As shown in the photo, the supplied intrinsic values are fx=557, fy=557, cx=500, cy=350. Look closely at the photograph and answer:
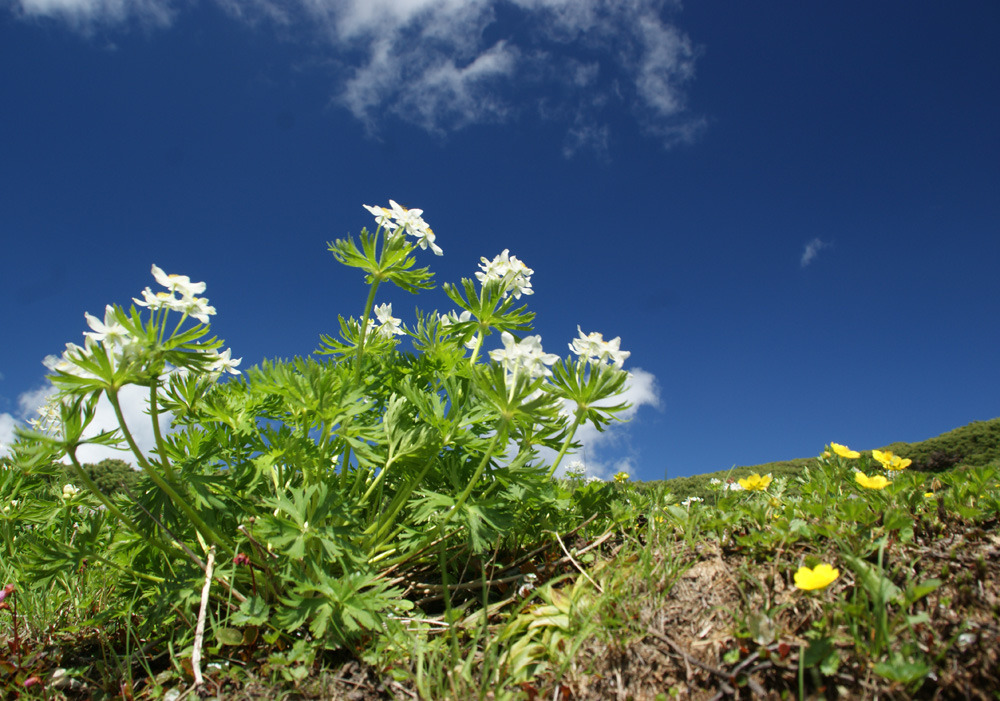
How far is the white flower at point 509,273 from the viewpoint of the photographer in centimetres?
371

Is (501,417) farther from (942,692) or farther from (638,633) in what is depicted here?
(942,692)

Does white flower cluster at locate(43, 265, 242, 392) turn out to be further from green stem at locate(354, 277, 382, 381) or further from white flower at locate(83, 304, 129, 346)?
green stem at locate(354, 277, 382, 381)

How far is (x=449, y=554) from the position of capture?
11.6 ft

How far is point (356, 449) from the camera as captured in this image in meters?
3.06

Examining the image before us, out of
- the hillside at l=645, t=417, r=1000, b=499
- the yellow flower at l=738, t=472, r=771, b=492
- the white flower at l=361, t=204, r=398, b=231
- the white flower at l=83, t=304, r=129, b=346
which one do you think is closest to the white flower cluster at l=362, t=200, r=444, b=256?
the white flower at l=361, t=204, r=398, b=231

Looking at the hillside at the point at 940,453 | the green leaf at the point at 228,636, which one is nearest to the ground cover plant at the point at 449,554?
the green leaf at the point at 228,636

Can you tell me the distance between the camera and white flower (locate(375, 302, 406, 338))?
4.30 metres

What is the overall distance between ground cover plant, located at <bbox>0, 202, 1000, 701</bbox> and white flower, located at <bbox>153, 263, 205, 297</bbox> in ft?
0.04

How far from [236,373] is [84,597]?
221cm

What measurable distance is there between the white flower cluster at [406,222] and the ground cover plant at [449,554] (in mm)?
17

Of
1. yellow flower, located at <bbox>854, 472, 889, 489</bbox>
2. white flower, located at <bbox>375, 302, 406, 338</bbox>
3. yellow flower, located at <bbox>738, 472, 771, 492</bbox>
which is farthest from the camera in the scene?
white flower, located at <bbox>375, 302, 406, 338</bbox>

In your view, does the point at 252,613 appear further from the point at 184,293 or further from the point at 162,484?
the point at 184,293

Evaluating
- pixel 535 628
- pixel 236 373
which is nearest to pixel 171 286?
pixel 236 373

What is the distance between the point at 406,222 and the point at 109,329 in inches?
67.1
